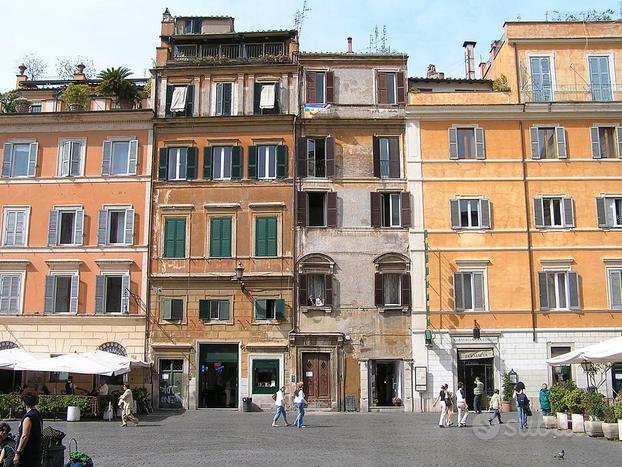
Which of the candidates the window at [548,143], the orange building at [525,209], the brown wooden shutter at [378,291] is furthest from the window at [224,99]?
the window at [548,143]

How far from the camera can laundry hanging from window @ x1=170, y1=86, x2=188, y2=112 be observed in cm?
3622

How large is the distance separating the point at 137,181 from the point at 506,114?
1787 centimetres

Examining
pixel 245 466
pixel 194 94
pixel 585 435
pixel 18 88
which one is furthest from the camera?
pixel 18 88

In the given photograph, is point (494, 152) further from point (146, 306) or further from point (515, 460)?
point (515, 460)

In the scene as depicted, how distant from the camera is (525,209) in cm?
3475

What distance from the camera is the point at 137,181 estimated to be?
35.8m

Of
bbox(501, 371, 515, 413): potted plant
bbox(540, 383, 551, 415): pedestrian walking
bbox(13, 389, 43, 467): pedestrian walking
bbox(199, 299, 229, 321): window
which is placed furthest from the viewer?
bbox(199, 299, 229, 321): window

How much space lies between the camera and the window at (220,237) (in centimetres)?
3491

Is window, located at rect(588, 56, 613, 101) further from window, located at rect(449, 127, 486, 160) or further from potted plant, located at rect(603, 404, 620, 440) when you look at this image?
potted plant, located at rect(603, 404, 620, 440)

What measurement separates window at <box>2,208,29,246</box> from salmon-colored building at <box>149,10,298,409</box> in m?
6.35

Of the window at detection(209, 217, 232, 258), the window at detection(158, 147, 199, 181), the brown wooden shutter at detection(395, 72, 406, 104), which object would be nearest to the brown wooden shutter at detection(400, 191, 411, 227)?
the brown wooden shutter at detection(395, 72, 406, 104)

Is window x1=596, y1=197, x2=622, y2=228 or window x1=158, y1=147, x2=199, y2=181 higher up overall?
window x1=158, y1=147, x2=199, y2=181

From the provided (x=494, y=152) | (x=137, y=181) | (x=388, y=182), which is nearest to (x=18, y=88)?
(x=137, y=181)

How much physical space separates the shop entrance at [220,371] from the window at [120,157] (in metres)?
9.34
